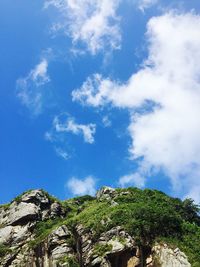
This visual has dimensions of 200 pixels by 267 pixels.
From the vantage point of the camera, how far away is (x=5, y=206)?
5581 centimetres

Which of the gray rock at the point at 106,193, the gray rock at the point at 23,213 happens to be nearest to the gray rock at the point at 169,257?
the gray rock at the point at 106,193

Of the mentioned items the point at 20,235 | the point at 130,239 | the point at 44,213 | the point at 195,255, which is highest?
the point at 44,213

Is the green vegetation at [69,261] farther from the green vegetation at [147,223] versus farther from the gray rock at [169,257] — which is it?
the gray rock at [169,257]

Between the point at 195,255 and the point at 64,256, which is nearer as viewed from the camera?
the point at 195,255

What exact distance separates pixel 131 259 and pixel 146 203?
1028 cm

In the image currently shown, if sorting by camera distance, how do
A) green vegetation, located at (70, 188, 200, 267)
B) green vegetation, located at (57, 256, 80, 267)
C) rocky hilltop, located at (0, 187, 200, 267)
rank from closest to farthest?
rocky hilltop, located at (0, 187, 200, 267) < green vegetation, located at (57, 256, 80, 267) < green vegetation, located at (70, 188, 200, 267)

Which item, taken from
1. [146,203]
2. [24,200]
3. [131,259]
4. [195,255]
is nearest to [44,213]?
[24,200]

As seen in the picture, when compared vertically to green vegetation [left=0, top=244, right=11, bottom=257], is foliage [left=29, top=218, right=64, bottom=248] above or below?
above

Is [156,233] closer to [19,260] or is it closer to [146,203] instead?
[146,203]

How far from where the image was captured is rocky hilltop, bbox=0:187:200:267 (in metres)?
39.5

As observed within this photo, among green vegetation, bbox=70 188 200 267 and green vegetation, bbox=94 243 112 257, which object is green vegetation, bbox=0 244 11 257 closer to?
green vegetation, bbox=70 188 200 267

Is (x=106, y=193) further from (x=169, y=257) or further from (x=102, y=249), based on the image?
(x=169, y=257)

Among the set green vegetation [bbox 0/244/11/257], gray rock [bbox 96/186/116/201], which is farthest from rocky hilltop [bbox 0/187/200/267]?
gray rock [bbox 96/186/116/201]

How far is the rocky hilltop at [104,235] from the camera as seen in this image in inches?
1554
